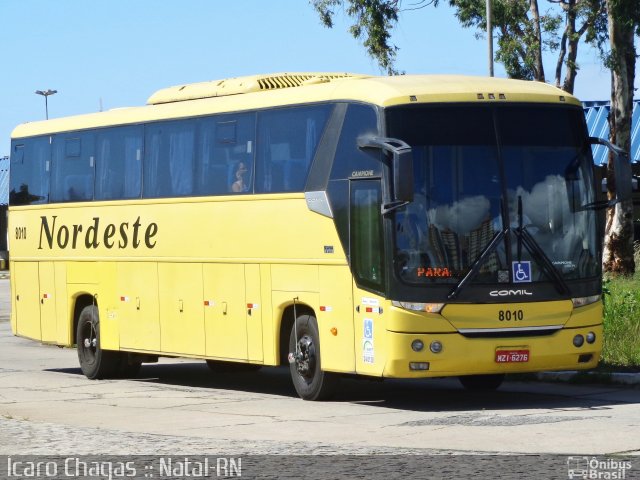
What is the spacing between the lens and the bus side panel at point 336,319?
16.3 metres

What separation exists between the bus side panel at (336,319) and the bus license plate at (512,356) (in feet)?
5.33

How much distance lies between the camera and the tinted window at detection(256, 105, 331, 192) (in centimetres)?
1714

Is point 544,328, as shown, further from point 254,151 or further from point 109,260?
point 109,260

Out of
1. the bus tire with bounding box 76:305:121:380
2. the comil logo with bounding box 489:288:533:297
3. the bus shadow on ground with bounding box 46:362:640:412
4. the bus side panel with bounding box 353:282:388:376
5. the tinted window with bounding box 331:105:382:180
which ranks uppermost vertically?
the tinted window with bounding box 331:105:382:180

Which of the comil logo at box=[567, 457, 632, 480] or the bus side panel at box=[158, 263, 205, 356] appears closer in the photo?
the comil logo at box=[567, 457, 632, 480]

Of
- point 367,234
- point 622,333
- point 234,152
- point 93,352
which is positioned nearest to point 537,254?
point 367,234

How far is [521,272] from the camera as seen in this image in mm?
15820

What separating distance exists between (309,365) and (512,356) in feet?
8.47

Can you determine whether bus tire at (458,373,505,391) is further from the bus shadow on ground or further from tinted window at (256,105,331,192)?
tinted window at (256,105,331,192)

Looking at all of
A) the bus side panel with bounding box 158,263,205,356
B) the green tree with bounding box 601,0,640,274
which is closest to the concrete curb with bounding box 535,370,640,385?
the bus side panel with bounding box 158,263,205,356

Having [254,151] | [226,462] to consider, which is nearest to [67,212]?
[254,151]

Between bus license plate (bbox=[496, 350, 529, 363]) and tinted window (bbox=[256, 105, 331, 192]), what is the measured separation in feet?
10.3

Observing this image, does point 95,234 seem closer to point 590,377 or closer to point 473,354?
point 590,377

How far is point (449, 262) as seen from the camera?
1562 cm
